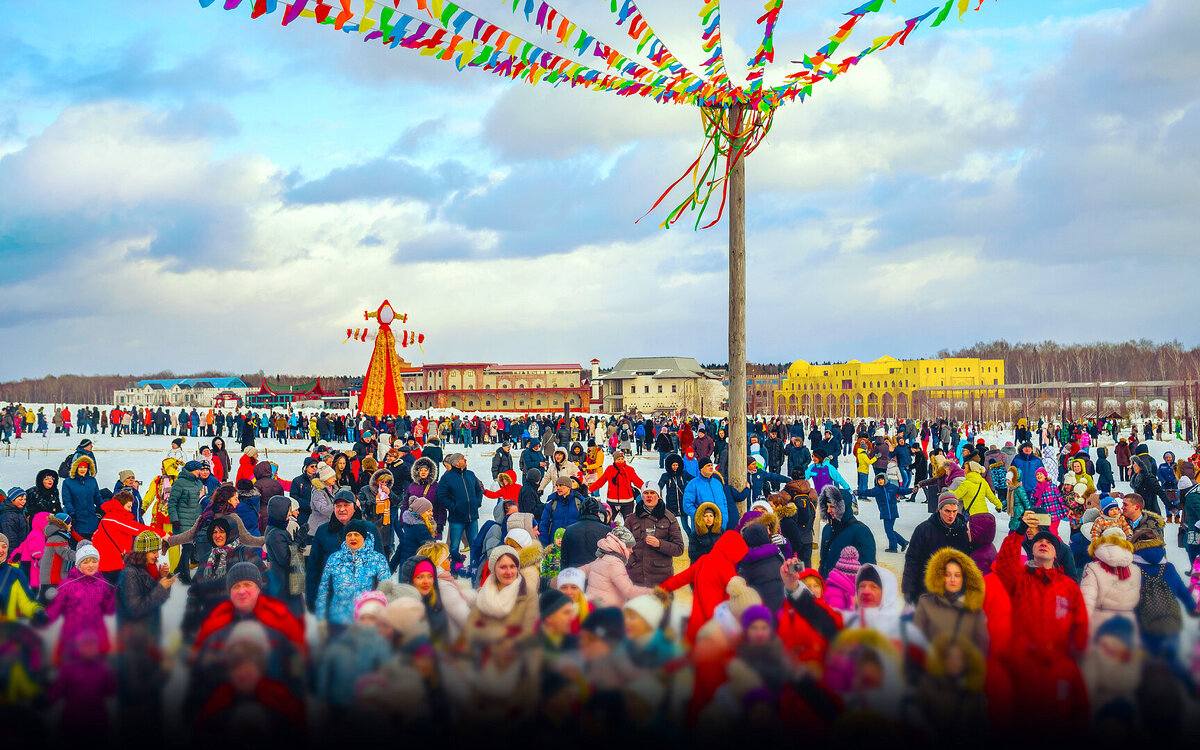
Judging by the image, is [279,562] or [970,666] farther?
[279,562]

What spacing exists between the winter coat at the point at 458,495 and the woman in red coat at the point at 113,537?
272cm

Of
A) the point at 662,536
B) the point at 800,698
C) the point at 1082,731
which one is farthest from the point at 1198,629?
the point at 662,536

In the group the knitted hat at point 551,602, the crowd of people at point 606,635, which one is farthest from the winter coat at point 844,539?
the knitted hat at point 551,602

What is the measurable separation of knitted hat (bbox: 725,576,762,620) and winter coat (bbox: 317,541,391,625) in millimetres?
2341

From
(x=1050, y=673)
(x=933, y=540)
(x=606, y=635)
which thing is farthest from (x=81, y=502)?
(x=1050, y=673)

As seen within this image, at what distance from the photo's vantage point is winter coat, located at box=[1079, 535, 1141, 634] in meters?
4.44

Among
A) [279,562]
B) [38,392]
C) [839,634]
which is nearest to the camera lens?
[839,634]

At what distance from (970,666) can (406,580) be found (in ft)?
10.4

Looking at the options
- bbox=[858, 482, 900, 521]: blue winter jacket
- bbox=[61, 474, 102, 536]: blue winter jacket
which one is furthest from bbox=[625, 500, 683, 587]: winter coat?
bbox=[61, 474, 102, 536]: blue winter jacket

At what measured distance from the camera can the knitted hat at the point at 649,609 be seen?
3.16m

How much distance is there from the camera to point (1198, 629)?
115 inches

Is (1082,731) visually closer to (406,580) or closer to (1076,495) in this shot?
(406,580)

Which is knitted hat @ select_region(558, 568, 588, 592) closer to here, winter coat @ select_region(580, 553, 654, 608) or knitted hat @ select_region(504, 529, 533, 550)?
winter coat @ select_region(580, 553, 654, 608)

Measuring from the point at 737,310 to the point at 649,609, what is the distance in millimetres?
5899
